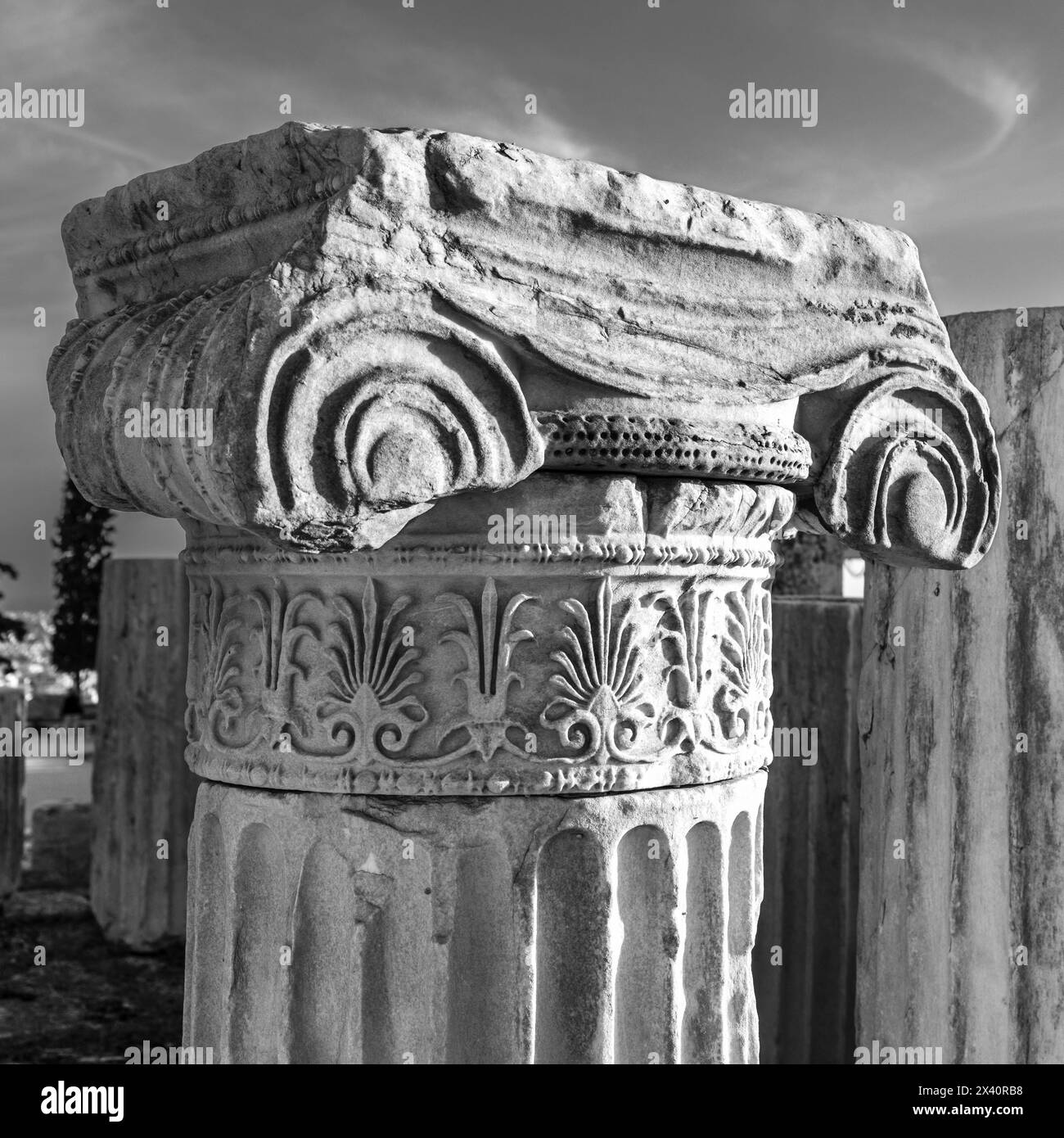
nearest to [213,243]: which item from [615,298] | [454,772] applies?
[615,298]

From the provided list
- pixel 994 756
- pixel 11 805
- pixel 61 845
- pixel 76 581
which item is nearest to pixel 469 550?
pixel 994 756

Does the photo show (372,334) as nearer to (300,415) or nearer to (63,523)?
(300,415)

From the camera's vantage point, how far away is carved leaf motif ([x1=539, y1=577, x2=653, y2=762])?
2.14m

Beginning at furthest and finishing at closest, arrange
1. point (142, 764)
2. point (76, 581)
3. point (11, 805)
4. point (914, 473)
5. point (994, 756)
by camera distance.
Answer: point (76, 581)
point (11, 805)
point (142, 764)
point (994, 756)
point (914, 473)

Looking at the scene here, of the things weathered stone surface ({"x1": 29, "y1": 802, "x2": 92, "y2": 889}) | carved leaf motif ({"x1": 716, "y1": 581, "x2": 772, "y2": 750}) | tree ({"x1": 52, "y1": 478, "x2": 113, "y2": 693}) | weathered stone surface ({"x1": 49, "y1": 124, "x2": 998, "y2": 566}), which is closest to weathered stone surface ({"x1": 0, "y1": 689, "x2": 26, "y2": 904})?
weathered stone surface ({"x1": 29, "y1": 802, "x2": 92, "y2": 889})

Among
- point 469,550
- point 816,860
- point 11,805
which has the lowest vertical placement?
point 11,805

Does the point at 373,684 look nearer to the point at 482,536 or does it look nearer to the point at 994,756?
the point at 482,536

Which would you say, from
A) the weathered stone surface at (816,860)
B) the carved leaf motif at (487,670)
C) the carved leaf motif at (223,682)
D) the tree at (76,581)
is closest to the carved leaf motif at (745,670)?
the carved leaf motif at (487,670)

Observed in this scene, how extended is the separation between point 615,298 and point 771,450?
0.40 metres

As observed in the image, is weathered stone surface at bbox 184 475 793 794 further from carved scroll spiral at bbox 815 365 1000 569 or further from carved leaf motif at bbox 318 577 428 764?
carved scroll spiral at bbox 815 365 1000 569

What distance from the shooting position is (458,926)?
2146 mm

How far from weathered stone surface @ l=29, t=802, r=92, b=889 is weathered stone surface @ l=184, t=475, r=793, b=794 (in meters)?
6.54

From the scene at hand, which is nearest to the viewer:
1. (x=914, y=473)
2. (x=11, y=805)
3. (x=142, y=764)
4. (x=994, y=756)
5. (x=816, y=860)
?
(x=914, y=473)

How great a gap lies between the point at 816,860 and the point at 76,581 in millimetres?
11995
